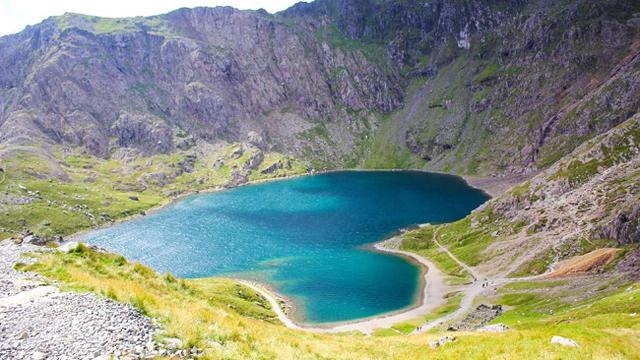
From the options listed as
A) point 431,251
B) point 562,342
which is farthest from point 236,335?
point 431,251

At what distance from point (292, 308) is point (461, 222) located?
298ft

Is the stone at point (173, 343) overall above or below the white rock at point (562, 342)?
above

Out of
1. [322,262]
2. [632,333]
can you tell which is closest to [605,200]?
[322,262]

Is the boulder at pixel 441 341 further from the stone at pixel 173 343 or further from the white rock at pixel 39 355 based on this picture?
the white rock at pixel 39 355

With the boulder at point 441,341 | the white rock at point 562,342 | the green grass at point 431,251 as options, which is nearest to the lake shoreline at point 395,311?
the green grass at point 431,251

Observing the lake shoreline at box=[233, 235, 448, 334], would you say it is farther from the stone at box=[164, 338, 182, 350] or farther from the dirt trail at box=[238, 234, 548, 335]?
the stone at box=[164, 338, 182, 350]

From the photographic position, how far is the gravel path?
19641mm

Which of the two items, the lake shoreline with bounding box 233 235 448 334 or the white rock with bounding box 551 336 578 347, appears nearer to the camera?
the white rock with bounding box 551 336 578 347

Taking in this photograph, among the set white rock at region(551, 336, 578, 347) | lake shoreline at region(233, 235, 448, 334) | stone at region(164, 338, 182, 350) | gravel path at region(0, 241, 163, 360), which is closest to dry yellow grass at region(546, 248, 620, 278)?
lake shoreline at region(233, 235, 448, 334)

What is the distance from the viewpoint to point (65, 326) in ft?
70.6

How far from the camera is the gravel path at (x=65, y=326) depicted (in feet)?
64.4

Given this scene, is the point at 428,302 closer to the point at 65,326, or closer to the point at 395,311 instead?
the point at 395,311

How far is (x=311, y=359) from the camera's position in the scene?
82.6 ft

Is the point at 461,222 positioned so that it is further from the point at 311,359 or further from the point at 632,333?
the point at 311,359
